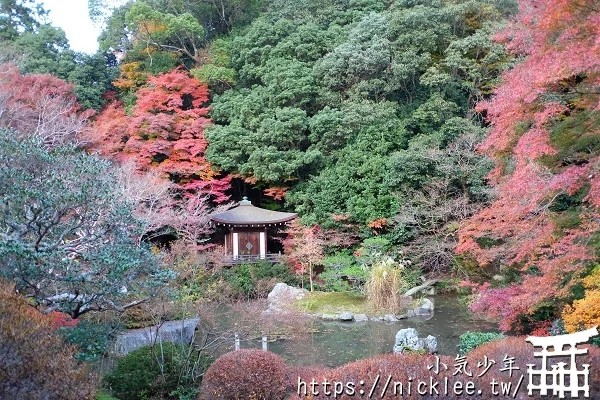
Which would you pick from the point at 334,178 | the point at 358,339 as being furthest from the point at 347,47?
the point at 358,339

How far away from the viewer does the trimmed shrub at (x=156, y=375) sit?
6.10m

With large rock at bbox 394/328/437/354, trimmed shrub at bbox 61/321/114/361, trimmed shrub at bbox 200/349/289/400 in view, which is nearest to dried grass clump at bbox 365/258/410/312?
large rock at bbox 394/328/437/354

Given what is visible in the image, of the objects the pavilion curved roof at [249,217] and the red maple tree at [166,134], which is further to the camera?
the pavilion curved roof at [249,217]

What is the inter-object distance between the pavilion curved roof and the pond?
16.5 ft

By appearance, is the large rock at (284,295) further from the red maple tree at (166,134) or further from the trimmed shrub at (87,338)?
the trimmed shrub at (87,338)

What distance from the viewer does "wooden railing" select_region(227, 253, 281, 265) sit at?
639 inches

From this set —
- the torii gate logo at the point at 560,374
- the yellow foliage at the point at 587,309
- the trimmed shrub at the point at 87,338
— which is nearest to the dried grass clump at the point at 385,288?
the yellow foliage at the point at 587,309

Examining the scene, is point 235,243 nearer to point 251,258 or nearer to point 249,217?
point 251,258

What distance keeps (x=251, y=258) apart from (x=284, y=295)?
9.52 ft

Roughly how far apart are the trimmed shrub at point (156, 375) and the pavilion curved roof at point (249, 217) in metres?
10.1

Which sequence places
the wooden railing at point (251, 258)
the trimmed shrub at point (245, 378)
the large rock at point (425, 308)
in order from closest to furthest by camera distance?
the trimmed shrub at point (245, 378)
the large rock at point (425, 308)
the wooden railing at point (251, 258)

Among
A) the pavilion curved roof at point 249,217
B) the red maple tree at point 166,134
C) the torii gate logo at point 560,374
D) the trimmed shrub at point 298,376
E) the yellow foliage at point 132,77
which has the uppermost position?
the yellow foliage at point 132,77

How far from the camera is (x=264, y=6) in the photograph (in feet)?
73.5

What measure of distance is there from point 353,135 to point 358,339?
27.6ft
